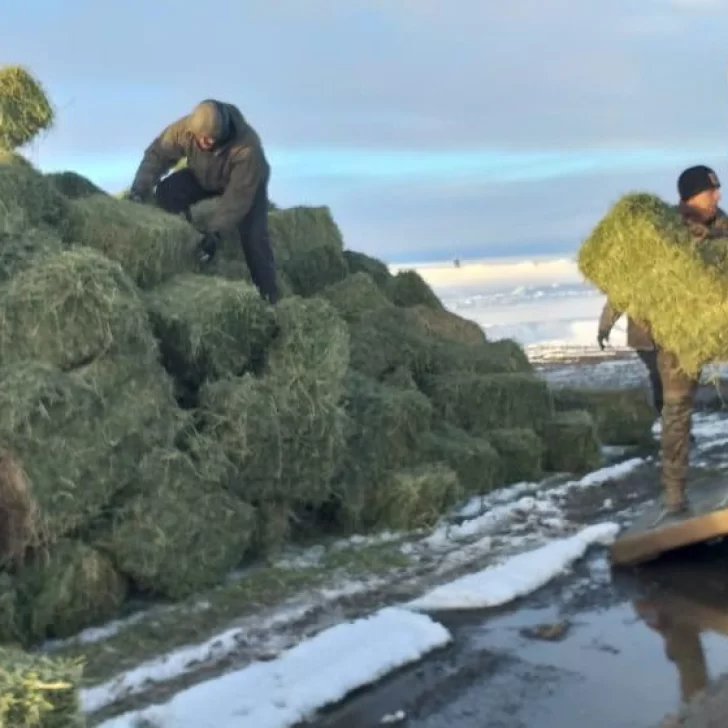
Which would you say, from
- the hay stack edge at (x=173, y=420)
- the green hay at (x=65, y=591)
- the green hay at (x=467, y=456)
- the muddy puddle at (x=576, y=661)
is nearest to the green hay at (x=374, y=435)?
the hay stack edge at (x=173, y=420)

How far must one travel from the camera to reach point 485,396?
977cm

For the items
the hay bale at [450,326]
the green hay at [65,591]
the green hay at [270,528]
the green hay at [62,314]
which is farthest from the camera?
the hay bale at [450,326]

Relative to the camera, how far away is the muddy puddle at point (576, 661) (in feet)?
15.6

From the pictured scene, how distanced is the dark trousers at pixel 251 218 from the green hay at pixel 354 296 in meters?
0.76

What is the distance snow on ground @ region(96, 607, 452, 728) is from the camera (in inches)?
183

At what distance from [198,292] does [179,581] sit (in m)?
2.00

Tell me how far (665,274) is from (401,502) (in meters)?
2.35

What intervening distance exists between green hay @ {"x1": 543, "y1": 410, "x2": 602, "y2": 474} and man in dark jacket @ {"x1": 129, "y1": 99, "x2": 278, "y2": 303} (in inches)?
104

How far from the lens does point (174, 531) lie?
6.39 m

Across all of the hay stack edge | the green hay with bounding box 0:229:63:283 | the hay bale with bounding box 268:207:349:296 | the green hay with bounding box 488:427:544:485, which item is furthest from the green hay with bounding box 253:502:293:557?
the hay bale with bounding box 268:207:349:296

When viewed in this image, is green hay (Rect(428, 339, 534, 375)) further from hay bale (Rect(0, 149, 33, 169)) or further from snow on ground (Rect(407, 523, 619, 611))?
hay bale (Rect(0, 149, 33, 169))

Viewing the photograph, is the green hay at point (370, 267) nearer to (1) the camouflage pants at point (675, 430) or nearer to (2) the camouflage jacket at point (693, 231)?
(2) the camouflage jacket at point (693, 231)

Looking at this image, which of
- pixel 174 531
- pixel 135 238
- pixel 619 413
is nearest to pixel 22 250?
pixel 135 238

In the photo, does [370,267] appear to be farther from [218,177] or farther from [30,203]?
[30,203]
